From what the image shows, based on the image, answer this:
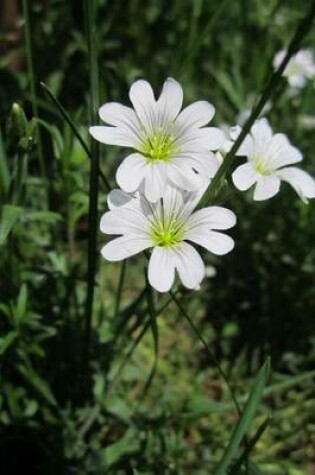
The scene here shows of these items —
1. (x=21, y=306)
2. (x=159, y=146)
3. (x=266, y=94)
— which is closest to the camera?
(x=266, y=94)

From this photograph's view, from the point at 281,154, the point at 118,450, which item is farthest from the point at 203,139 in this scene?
the point at 118,450

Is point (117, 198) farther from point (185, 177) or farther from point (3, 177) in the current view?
point (3, 177)

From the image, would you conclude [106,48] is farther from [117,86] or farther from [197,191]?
[197,191]

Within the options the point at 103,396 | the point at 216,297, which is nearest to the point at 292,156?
the point at 103,396

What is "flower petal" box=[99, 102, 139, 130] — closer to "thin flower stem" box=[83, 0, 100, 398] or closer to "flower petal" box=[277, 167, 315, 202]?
"thin flower stem" box=[83, 0, 100, 398]

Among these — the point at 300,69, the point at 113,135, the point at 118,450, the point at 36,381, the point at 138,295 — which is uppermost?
the point at 300,69

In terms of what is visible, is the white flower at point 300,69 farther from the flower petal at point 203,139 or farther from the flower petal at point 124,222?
the flower petal at point 124,222

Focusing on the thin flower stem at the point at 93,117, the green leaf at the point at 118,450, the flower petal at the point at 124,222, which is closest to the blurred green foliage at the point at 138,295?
the green leaf at the point at 118,450
